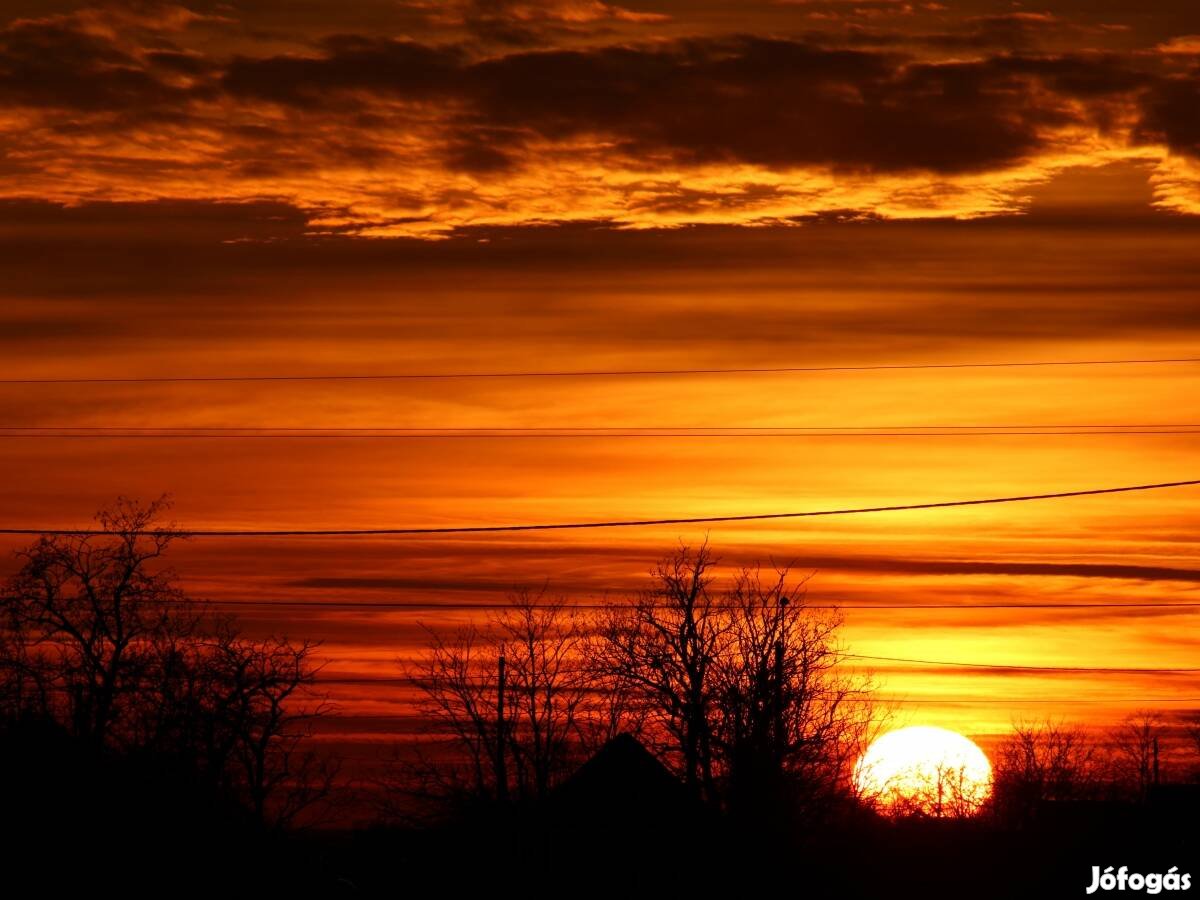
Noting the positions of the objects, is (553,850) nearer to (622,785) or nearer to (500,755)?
(500,755)

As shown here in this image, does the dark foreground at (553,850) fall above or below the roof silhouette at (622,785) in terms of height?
below

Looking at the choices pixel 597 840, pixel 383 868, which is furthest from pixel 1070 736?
pixel 597 840

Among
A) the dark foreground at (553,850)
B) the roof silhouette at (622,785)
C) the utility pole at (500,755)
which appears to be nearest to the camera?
the dark foreground at (553,850)

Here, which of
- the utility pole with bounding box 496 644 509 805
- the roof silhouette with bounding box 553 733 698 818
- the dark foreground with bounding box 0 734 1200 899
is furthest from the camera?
the roof silhouette with bounding box 553 733 698 818

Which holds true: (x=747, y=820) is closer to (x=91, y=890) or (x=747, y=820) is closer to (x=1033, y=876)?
(x=1033, y=876)

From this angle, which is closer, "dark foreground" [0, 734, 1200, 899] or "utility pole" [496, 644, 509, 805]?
"dark foreground" [0, 734, 1200, 899]

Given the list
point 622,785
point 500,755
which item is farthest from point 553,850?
point 622,785

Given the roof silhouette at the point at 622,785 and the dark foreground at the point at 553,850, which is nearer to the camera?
the dark foreground at the point at 553,850

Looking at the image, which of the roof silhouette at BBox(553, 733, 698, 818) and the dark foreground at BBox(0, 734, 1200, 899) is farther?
the roof silhouette at BBox(553, 733, 698, 818)

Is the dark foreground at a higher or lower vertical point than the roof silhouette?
lower

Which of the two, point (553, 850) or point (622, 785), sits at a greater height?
point (622, 785)

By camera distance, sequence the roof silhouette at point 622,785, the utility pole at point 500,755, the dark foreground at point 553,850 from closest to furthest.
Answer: the dark foreground at point 553,850 → the utility pole at point 500,755 → the roof silhouette at point 622,785

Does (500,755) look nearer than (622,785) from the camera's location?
Yes

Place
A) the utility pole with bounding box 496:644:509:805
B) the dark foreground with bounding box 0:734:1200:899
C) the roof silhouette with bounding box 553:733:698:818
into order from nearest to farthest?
the dark foreground with bounding box 0:734:1200:899
the utility pole with bounding box 496:644:509:805
the roof silhouette with bounding box 553:733:698:818
